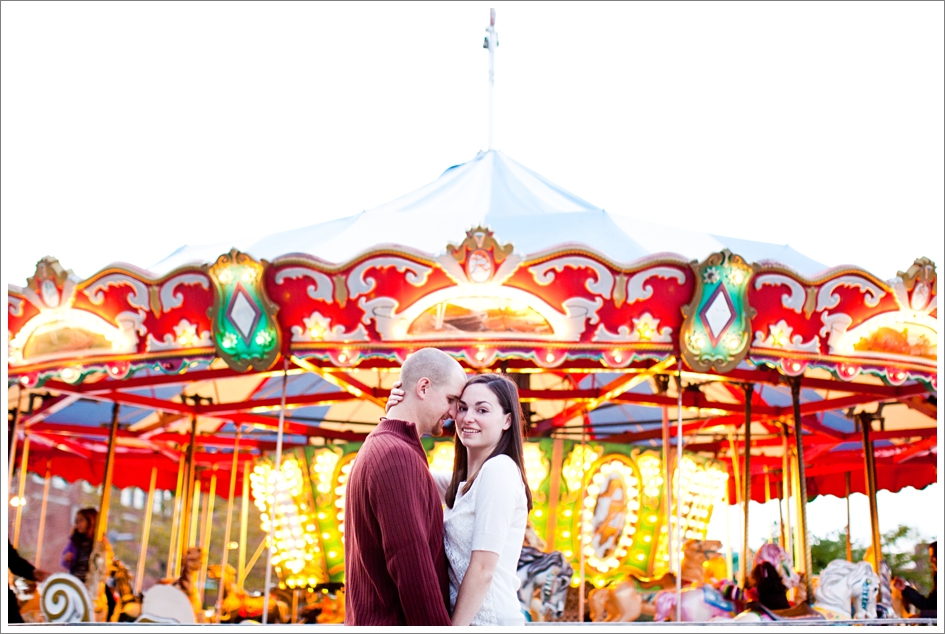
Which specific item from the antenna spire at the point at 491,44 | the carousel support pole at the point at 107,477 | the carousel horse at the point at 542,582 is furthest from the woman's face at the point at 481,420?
the antenna spire at the point at 491,44

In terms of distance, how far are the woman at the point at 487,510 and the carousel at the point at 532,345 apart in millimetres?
3367

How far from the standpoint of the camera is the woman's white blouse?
2.20 metres

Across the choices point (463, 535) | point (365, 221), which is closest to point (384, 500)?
point (463, 535)

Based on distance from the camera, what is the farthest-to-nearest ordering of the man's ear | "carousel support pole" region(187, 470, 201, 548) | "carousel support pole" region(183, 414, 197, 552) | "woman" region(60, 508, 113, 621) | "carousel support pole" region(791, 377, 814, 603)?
"carousel support pole" region(187, 470, 201, 548) < "carousel support pole" region(183, 414, 197, 552) < "woman" region(60, 508, 113, 621) < "carousel support pole" region(791, 377, 814, 603) < the man's ear

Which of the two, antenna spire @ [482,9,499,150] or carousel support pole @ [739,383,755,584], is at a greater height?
antenna spire @ [482,9,499,150]

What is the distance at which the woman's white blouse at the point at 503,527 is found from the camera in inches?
86.7

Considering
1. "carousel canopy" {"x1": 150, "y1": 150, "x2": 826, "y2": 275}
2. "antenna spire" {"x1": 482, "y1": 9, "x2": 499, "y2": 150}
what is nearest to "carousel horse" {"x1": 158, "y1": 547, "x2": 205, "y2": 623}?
"carousel canopy" {"x1": 150, "y1": 150, "x2": 826, "y2": 275}

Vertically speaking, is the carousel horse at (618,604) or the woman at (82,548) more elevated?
the woman at (82,548)

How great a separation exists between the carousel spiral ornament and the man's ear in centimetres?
465

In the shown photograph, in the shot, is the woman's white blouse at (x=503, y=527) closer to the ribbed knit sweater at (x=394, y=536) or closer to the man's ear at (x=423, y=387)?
the ribbed knit sweater at (x=394, y=536)

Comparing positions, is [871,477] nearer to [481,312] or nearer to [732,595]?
[732,595]

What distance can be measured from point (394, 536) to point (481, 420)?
40cm

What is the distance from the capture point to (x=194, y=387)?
1012cm

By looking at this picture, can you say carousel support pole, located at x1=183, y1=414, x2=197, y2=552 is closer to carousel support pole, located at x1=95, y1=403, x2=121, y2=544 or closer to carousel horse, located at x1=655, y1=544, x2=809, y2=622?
carousel support pole, located at x1=95, y1=403, x2=121, y2=544
